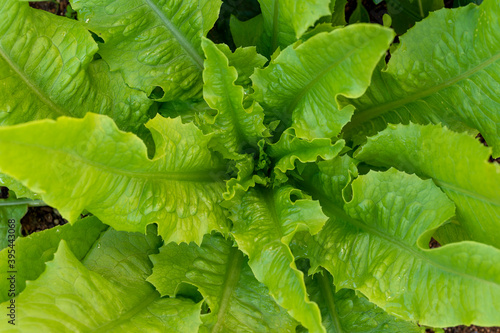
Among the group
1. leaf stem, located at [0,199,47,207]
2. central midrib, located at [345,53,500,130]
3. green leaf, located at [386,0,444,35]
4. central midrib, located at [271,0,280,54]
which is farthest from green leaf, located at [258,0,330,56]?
leaf stem, located at [0,199,47,207]

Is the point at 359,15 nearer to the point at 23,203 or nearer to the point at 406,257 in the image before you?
the point at 406,257

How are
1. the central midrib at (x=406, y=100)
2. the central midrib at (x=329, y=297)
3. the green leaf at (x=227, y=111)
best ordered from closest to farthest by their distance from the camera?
the green leaf at (x=227, y=111), the central midrib at (x=406, y=100), the central midrib at (x=329, y=297)

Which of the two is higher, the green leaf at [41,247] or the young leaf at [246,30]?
the young leaf at [246,30]

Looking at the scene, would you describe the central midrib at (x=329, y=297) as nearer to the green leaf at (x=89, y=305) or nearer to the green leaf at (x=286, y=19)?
the green leaf at (x=89, y=305)

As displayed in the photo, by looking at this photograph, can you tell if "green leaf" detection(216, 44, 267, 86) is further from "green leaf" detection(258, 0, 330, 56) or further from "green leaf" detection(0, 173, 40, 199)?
"green leaf" detection(0, 173, 40, 199)

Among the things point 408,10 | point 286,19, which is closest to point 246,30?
point 286,19

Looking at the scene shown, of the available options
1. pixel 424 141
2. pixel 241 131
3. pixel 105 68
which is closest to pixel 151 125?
pixel 241 131

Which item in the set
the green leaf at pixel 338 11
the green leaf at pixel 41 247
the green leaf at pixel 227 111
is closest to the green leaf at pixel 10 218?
the green leaf at pixel 41 247
